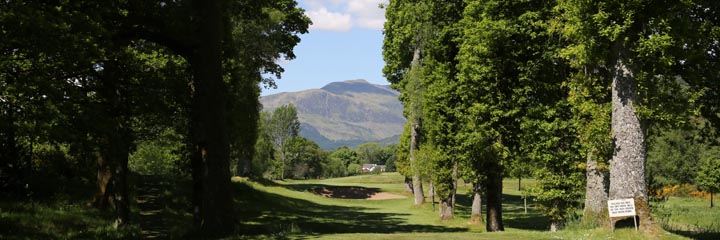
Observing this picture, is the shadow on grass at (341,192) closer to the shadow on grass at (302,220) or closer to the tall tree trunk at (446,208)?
the shadow on grass at (302,220)

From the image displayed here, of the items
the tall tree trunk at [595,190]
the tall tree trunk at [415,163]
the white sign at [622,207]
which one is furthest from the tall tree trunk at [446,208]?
the white sign at [622,207]

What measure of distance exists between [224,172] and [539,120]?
11.7 meters

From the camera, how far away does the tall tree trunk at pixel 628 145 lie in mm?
13422

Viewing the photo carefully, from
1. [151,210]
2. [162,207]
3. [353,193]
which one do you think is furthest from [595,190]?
[353,193]

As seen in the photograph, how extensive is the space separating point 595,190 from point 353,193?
44638 millimetres

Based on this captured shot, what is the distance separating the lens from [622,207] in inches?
510

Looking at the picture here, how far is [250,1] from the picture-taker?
76.0 ft

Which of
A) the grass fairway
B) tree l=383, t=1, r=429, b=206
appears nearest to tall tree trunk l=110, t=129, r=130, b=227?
the grass fairway

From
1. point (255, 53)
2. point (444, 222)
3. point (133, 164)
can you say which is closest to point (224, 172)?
point (255, 53)

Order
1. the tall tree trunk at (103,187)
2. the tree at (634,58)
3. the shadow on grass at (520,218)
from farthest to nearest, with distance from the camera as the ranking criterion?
the shadow on grass at (520,218)
the tall tree trunk at (103,187)
the tree at (634,58)

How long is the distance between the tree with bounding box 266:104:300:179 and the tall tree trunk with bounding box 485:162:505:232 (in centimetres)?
11904

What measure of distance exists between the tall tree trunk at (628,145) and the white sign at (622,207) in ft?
2.02

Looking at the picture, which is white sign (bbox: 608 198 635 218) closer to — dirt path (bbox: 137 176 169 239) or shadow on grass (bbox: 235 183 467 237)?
shadow on grass (bbox: 235 183 467 237)

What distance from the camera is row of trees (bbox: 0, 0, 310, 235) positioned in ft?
36.0
